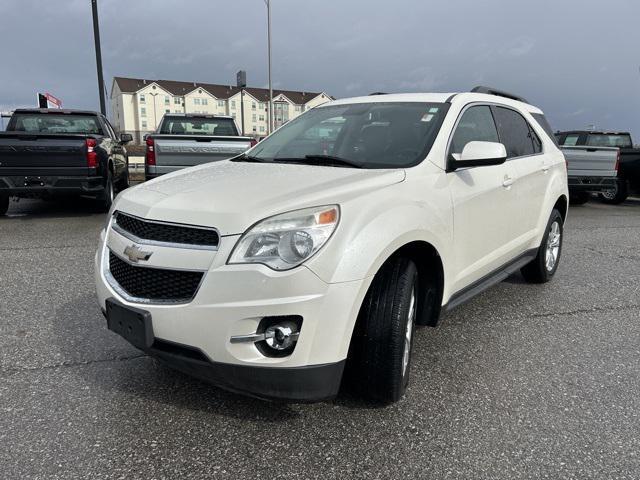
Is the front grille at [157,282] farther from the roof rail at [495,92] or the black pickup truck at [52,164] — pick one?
the black pickup truck at [52,164]

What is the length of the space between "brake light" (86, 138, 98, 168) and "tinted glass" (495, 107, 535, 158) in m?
6.40

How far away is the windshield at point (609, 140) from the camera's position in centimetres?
1357

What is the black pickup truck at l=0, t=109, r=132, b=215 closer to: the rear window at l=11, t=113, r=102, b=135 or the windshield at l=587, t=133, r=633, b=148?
the rear window at l=11, t=113, r=102, b=135

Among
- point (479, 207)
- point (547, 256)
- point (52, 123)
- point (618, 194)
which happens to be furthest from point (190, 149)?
point (618, 194)

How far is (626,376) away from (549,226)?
6.43 feet

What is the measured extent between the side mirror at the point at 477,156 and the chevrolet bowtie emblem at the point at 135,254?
1799 mm

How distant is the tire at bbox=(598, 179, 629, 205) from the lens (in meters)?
13.0

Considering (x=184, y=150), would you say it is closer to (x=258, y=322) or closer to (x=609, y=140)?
(x=258, y=322)

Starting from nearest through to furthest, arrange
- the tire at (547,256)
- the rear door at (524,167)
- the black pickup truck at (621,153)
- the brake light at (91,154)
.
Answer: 1. the rear door at (524,167)
2. the tire at (547,256)
3. the brake light at (91,154)
4. the black pickup truck at (621,153)

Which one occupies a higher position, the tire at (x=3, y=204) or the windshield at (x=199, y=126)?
the windshield at (x=199, y=126)

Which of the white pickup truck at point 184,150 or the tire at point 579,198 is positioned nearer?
the white pickup truck at point 184,150

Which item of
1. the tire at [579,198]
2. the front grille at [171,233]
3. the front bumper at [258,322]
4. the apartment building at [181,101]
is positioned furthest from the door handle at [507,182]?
the apartment building at [181,101]

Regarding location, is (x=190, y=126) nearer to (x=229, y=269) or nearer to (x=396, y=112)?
(x=396, y=112)

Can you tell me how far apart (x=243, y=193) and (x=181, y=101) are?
102 m
